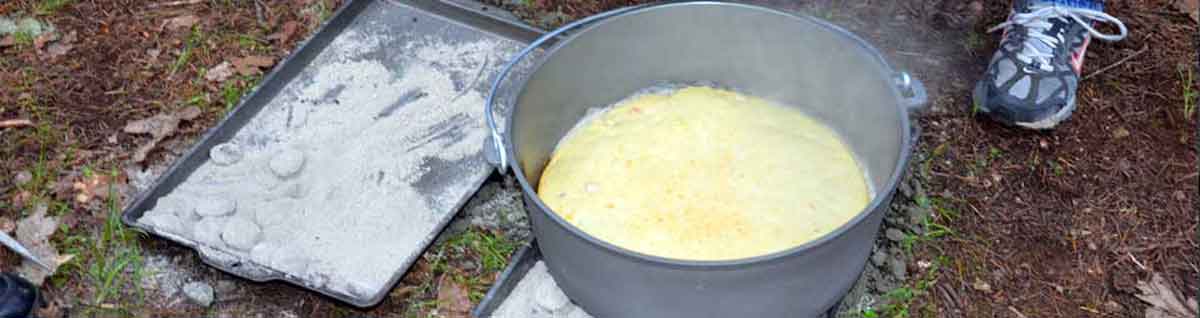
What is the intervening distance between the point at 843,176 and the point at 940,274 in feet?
1.01

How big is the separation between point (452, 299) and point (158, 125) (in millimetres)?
989

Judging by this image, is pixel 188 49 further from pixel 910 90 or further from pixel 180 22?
pixel 910 90

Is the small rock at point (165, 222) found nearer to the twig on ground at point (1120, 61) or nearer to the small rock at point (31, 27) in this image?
the small rock at point (31, 27)

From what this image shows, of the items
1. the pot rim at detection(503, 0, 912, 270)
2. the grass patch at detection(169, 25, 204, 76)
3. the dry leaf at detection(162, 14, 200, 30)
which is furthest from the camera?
the dry leaf at detection(162, 14, 200, 30)

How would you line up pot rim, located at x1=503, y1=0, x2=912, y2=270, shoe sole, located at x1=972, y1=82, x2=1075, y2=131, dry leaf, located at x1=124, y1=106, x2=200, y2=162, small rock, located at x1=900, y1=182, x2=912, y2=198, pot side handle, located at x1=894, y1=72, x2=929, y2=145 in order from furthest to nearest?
dry leaf, located at x1=124, y1=106, x2=200, y2=162
shoe sole, located at x1=972, y1=82, x2=1075, y2=131
small rock, located at x1=900, y1=182, x2=912, y2=198
pot side handle, located at x1=894, y1=72, x2=929, y2=145
pot rim, located at x1=503, y1=0, x2=912, y2=270

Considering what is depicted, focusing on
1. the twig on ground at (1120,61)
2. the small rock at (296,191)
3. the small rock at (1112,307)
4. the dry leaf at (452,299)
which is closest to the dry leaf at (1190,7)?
the twig on ground at (1120,61)

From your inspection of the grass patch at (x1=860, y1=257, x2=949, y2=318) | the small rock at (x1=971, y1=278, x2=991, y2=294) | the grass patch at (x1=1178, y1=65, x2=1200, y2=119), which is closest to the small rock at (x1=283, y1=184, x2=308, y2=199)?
the grass patch at (x1=860, y1=257, x2=949, y2=318)

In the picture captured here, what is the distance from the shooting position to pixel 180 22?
2.94 meters

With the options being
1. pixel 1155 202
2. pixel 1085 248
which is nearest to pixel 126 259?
pixel 1085 248

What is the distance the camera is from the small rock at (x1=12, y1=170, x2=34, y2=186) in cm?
251

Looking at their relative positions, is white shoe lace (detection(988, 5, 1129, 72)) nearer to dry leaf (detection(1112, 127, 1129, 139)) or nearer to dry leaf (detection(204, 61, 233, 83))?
dry leaf (detection(1112, 127, 1129, 139))

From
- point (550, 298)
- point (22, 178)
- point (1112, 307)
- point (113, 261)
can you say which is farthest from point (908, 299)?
point (22, 178)

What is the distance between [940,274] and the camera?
2232 mm

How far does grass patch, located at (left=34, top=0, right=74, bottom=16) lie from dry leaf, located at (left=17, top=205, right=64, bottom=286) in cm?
79
